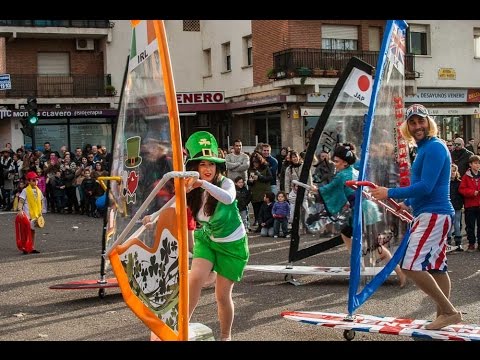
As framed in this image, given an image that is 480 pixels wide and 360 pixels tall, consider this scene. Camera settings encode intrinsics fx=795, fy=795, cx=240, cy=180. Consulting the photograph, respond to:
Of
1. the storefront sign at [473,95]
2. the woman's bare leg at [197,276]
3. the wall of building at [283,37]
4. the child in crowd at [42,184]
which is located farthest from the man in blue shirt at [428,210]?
the storefront sign at [473,95]

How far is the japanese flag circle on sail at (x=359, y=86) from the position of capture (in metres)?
8.54

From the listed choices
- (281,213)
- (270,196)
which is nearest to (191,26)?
(270,196)

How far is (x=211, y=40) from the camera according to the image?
116ft

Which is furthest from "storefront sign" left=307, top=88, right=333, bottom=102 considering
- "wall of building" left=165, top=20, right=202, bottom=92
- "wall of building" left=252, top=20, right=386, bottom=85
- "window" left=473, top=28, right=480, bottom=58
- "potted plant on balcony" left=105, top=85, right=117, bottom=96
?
"potted plant on balcony" left=105, top=85, right=117, bottom=96

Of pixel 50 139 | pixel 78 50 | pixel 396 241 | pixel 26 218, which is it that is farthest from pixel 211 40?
pixel 396 241

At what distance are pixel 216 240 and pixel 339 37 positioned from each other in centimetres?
2514

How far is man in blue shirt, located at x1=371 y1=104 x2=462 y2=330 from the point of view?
593 cm

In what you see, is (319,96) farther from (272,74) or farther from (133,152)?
(133,152)

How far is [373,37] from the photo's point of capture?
3072cm

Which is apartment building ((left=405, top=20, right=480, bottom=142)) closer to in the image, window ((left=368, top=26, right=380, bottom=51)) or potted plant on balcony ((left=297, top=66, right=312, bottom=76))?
window ((left=368, top=26, right=380, bottom=51))

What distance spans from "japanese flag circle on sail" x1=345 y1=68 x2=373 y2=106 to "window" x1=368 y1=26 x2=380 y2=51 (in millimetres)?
22505

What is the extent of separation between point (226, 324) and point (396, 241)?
1.75 m

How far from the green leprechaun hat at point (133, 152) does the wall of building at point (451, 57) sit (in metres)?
27.0
